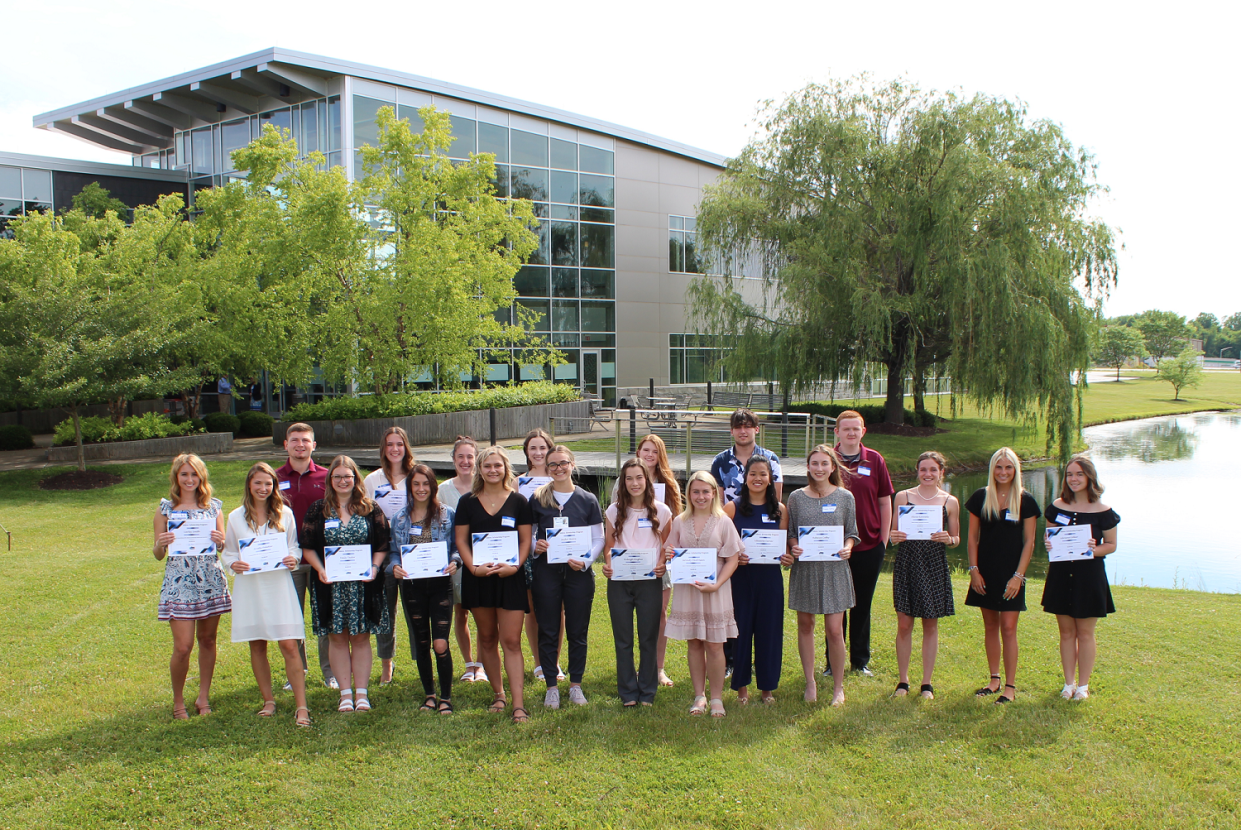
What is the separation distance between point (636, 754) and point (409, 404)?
16475mm

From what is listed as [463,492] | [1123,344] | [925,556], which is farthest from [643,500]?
[1123,344]

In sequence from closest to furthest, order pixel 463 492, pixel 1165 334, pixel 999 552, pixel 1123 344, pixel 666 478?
pixel 999 552, pixel 666 478, pixel 463 492, pixel 1123 344, pixel 1165 334

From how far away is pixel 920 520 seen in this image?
5.58 metres

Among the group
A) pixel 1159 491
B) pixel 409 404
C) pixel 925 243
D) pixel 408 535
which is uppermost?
pixel 925 243

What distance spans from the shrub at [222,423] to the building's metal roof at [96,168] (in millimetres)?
11060

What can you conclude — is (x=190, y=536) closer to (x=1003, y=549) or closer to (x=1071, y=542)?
(x=1003, y=549)

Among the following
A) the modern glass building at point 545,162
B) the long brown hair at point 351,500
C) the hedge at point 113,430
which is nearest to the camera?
the long brown hair at point 351,500

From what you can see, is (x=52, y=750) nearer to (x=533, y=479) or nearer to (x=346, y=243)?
(x=533, y=479)

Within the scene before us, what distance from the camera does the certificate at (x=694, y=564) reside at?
5.24 m

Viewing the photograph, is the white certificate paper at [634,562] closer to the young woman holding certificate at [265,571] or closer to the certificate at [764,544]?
the certificate at [764,544]

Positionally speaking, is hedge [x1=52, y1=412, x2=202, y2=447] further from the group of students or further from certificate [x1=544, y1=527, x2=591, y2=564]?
certificate [x1=544, y1=527, x2=591, y2=564]

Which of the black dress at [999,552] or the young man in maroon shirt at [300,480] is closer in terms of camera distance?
the black dress at [999,552]

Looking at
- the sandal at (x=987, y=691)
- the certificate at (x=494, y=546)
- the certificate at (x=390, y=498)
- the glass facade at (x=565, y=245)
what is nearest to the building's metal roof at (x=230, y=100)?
the glass facade at (x=565, y=245)

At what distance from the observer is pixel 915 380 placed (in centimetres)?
2245
